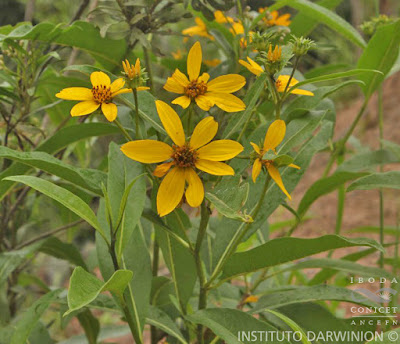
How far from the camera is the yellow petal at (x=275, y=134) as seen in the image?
567 millimetres

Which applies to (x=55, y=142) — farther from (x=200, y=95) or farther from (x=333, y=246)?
(x=333, y=246)

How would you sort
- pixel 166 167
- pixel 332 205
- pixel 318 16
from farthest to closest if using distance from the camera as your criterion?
pixel 332 205 → pixel 318 16 → pixel 166 167

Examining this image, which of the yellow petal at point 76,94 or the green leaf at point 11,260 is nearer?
the yellow petal at point 76,94

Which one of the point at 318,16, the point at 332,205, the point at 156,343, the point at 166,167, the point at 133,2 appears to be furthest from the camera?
the point at 332,205

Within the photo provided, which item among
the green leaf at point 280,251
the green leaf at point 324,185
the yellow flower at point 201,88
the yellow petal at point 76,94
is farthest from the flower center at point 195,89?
the green leaf at point 324,185

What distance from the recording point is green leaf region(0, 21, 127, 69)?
28.9 inches

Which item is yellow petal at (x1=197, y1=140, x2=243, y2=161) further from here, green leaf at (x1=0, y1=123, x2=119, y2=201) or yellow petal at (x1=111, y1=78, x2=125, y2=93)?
green leaf at (x1=0, y1=123, x2=119, y2=201)

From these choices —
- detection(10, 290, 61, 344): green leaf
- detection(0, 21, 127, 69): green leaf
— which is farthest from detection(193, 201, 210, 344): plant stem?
detection(0, 21, 127, 69): green leaf

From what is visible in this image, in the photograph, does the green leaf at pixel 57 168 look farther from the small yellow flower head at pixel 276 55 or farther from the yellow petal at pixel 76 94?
the small yellow flower head at pixel 276 55

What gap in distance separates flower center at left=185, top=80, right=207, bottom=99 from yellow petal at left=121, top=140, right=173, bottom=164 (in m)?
0.07

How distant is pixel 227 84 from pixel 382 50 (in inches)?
14.4

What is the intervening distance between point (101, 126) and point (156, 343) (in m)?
0.39

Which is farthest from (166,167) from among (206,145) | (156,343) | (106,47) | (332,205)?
(332,205)

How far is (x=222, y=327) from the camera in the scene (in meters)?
0.65
